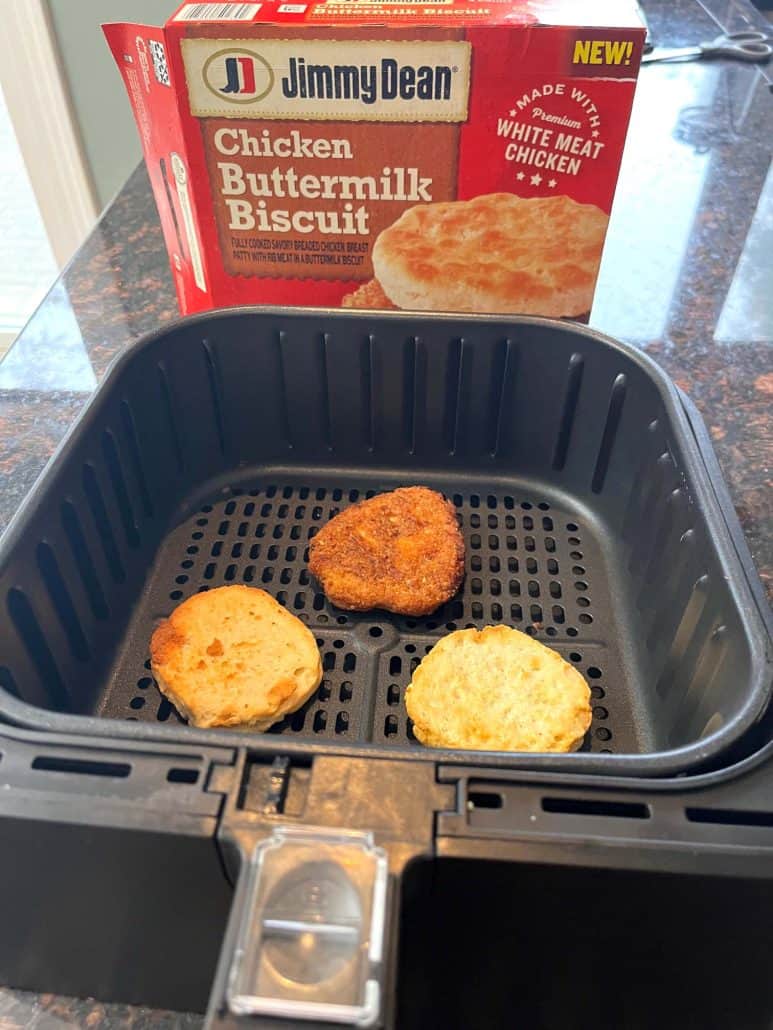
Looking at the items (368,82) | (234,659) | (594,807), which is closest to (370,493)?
(234,659)

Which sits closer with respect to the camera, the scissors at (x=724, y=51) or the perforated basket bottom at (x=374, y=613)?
the perforated basket bottom at (x=374, y=613)

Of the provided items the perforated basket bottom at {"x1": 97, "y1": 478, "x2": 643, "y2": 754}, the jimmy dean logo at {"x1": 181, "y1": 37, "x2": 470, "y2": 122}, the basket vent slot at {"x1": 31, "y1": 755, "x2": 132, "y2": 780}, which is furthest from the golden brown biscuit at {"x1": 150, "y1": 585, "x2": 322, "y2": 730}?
the jimmy dean logo at {"x1": 181, "y1": 37, "x2": 470, "y2": 122}

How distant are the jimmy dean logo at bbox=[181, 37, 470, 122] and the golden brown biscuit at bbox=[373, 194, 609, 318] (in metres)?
0.10

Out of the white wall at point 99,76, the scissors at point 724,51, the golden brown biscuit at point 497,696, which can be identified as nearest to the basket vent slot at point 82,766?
the golden brown biscuit at point 497,696

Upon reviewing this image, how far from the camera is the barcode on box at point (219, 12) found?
651 mm

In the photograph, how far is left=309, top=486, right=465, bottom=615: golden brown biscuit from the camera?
718 millimetres

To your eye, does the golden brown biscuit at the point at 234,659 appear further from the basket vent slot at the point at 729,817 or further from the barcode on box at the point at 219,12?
the barcode on box at the point at 219,12

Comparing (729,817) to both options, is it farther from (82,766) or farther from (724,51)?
(724,51)

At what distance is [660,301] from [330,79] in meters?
0.59

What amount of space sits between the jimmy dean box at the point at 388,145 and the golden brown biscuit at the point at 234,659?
35cm

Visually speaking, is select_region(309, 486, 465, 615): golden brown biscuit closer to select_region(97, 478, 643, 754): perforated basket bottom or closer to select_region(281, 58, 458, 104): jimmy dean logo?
select_region(97, 478, 643, 754): perforated basket bottom

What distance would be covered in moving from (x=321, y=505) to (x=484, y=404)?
0.21 m

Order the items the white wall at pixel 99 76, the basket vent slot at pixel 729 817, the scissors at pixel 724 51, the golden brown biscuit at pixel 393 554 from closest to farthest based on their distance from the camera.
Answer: the basket vent slot at pixel 729 817
the golden brown biscuit at pixel 393 554
the white wall at pixel 99 76
the scissors at pixel 724 51

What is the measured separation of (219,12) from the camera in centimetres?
66
